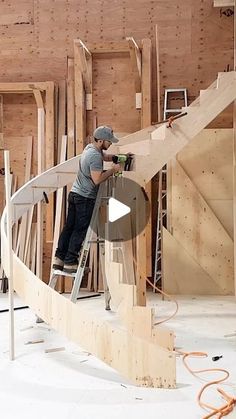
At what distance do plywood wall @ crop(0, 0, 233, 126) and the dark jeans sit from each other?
6.64 feet

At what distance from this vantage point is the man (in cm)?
457

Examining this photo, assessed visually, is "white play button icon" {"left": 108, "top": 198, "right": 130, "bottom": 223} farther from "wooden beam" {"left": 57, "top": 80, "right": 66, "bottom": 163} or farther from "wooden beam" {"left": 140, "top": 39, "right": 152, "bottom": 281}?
"wooden beam" {"left": 57, "top": 80, "right": 66, "bottom": 163}

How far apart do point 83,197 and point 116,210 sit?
0.34 meters

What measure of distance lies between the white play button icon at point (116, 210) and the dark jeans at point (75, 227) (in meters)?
0.20

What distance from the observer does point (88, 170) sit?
4.70 m

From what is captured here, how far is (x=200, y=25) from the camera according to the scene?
6.23 metres

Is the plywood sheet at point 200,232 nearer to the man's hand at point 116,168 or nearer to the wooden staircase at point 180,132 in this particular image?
the wooden staircase at point 180,132

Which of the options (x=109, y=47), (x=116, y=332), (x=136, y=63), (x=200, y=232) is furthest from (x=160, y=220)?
(x=116, y=332)

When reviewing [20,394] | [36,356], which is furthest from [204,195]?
[20,394]

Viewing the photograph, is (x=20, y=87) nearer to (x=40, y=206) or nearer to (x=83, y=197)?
(x=40, y=206)

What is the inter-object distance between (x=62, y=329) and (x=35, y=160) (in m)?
3.52

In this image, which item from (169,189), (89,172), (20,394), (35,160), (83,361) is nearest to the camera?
(20,394)

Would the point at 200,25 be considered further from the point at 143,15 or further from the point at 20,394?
the point at 20,394

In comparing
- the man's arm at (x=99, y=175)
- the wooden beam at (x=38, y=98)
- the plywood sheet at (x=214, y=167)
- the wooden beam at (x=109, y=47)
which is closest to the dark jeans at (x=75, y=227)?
the man's arm at (x=99, y=175)
